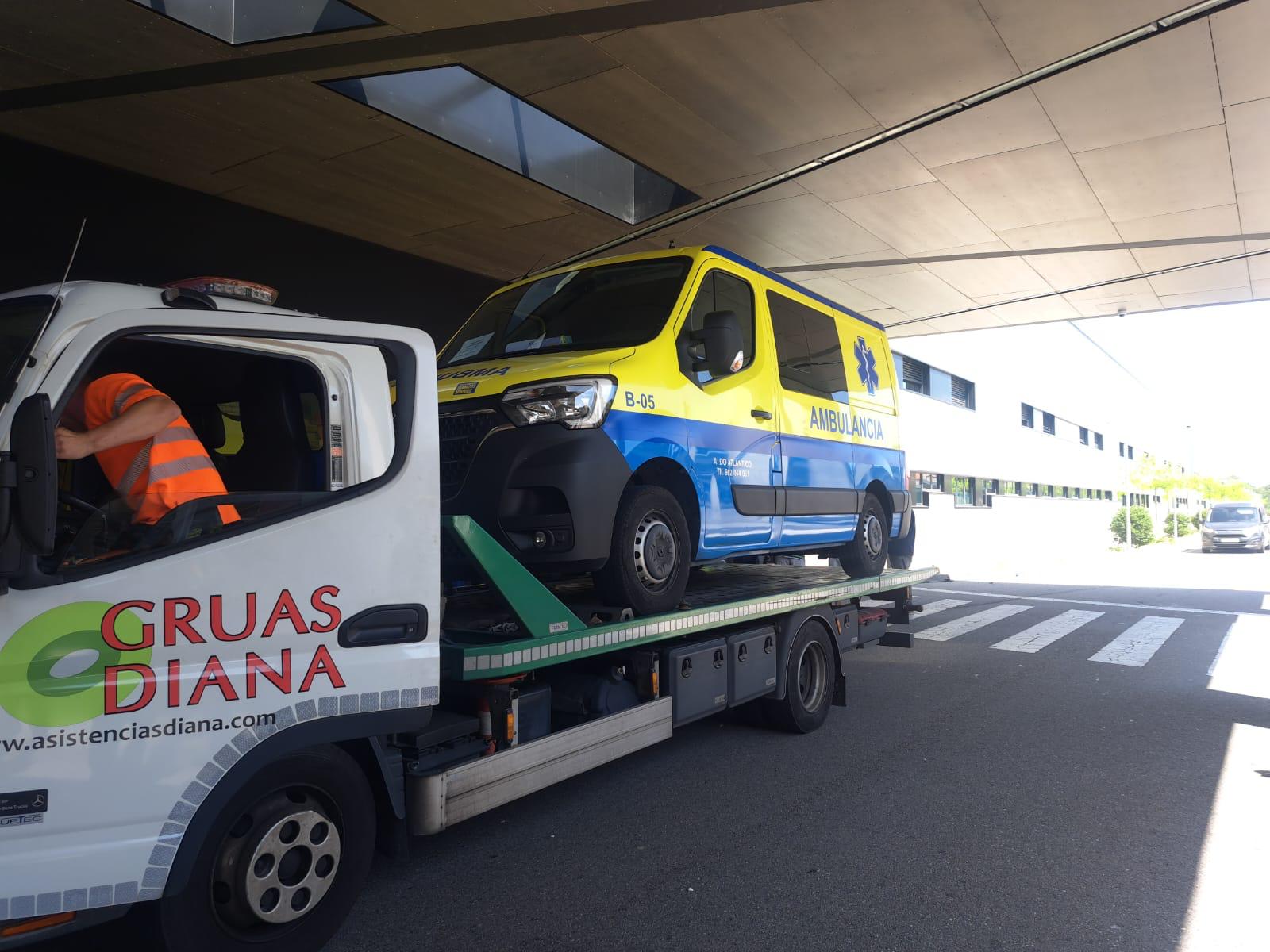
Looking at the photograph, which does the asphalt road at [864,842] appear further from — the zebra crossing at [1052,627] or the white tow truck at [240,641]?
the zebra crossing at [1052,627]

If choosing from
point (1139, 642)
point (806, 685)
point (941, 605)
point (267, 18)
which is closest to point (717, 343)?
point (806, 685)

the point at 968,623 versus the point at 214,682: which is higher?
the point at 214,682

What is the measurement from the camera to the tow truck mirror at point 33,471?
8.07ft

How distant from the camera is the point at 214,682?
3014 mm

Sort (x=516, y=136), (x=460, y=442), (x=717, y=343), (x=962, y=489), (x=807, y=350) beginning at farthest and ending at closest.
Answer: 1. (x=962, y=489)
2. (x=516, y=136)
3. (x=807, y=350)
4. (x=717, y=343)
5. (x=460, y=442)

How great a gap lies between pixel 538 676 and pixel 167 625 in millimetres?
2078

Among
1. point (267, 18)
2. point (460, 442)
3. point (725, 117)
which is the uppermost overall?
point (725, 117)

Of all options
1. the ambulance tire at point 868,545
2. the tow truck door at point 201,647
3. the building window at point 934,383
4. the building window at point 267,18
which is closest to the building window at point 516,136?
the building window at point 267,18

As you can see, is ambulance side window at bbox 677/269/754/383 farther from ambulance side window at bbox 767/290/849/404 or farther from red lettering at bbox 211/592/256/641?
red lettering at bbox 211/592/256/641

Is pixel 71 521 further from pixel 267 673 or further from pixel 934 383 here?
pixel 934 383

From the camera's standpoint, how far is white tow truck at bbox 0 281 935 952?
2.68 meters

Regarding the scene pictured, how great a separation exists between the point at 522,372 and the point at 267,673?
89.5 inches

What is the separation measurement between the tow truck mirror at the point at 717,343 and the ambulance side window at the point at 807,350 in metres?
1.04

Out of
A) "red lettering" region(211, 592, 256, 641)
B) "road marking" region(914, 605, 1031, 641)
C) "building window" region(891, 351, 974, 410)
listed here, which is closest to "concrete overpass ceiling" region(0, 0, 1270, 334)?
"road marking" region(914, 605, 1031, 641)
